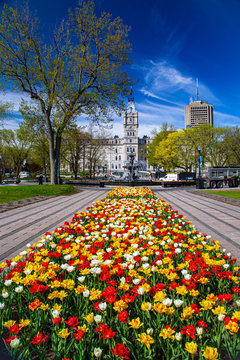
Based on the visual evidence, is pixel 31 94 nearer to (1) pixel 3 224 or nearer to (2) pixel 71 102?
(2) pixel 71 102

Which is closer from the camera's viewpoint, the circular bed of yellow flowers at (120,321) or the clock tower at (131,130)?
the circular bed of yellow flowers at (120,321)

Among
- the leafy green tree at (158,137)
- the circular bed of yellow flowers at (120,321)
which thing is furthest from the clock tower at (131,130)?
the circular bed of yellow flowers at (120,321)

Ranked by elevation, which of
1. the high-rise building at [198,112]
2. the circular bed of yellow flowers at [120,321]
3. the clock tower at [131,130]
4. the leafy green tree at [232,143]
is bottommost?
the circular bed of yellow flowers at [120,321]

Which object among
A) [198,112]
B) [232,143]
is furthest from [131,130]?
[198,112]

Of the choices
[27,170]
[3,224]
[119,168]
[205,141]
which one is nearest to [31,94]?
[3,224]

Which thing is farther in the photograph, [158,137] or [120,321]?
[158,137]

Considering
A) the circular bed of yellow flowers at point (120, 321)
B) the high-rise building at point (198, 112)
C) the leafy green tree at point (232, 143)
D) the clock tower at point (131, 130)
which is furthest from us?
the high-rise building at point (198, 112)

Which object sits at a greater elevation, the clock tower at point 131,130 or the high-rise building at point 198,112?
the high-rise building at point 198,112

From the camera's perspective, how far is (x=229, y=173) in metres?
26.3

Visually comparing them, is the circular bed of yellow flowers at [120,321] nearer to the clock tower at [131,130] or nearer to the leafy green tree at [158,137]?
the leafy green tree at [158,137]

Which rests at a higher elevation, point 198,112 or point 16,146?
point 198,112

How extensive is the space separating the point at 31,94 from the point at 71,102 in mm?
3340

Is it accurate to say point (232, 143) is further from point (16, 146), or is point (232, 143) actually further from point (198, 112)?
point (198, 112)

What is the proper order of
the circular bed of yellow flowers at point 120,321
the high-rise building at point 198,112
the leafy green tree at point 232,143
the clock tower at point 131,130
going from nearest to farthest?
the circular bed of yellow flowers at point 120,321 → the leafy green tree at point 232,143 → the clock tower at point 131,130 → the high-rise building at point 198,112
